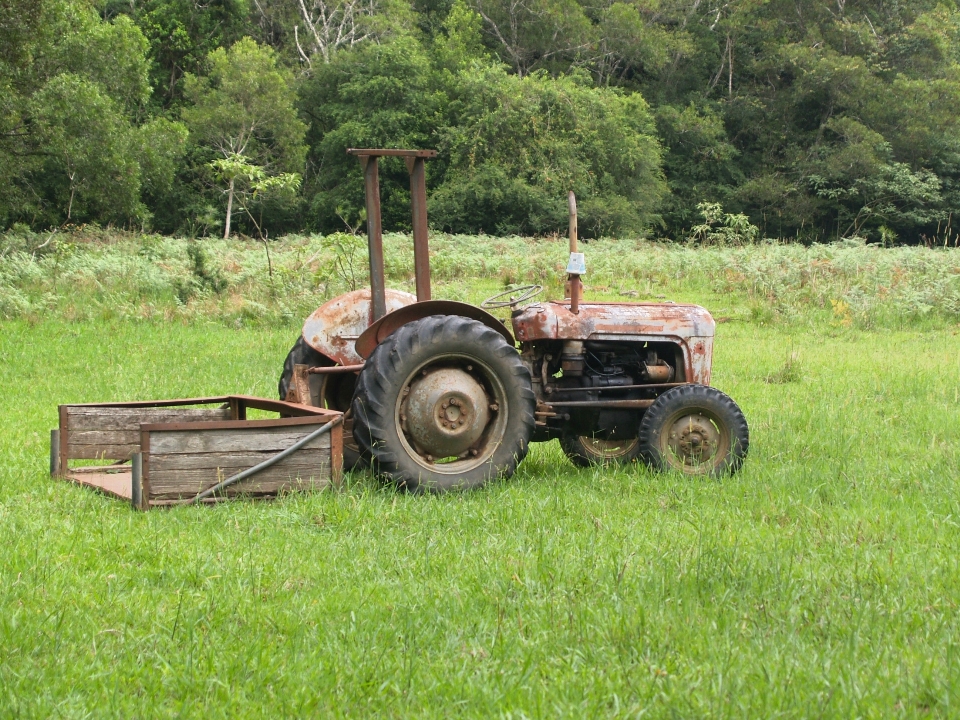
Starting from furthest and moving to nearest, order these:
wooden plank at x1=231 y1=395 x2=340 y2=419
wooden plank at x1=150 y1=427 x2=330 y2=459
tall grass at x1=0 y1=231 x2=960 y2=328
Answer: tall grass at x1=0 y1=231 x2=960 y2=328 < wooden plank at x1=231 y1=395 x2=340 y2=419 < wooden plank at x1=150 y1=427 x2=330 y2=459

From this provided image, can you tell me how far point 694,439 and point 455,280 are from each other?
14111mm

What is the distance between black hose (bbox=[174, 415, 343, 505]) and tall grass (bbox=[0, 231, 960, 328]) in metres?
8.51

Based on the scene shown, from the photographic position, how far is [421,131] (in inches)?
1871

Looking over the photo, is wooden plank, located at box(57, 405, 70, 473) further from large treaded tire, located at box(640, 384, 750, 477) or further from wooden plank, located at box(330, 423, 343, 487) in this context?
large treaded tire, located at box(640, 384, 750, 477)

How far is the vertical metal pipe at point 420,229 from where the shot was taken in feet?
20.4

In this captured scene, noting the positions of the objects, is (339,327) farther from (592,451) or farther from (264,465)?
(592,451)

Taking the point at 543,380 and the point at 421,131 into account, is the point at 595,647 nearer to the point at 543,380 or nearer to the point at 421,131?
the point at 543,380

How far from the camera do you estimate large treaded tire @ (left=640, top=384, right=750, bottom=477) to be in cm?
632

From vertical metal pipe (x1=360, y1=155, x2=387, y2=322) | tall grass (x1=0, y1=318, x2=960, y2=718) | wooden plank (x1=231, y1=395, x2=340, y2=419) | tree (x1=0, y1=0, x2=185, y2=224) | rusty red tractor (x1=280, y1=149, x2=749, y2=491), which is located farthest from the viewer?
tree (x1=0, y1=0, x2=185, y2=224)

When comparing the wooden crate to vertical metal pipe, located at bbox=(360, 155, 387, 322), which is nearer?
the wooden crate

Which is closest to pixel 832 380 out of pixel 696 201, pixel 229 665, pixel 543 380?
pixel 543 380

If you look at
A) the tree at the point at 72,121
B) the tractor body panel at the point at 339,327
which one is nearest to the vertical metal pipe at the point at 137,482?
the tractor body panel at the point at 339,327

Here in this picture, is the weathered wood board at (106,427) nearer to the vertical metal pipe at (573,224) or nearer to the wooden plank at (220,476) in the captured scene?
the wooden plank at (220,476)

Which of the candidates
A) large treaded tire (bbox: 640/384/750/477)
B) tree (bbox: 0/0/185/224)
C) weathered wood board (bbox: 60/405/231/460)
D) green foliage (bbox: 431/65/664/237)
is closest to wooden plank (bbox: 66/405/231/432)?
weathered wood board (bbox: 60/405/231/460)
